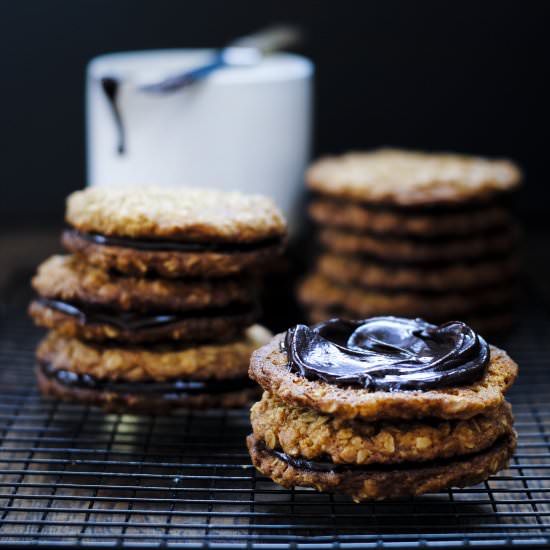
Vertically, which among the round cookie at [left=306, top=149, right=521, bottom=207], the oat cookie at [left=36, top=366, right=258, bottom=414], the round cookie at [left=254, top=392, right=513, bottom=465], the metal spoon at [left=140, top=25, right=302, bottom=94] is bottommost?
the oat cookie at [left=36, top=366, right=258, bottom=414]

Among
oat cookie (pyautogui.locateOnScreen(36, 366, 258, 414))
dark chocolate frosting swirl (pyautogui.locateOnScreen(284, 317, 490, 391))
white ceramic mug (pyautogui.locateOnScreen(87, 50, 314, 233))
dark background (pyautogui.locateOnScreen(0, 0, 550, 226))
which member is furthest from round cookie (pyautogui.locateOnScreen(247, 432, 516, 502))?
dark background (pyautogui.locateOnScreen(0, 0, 550, 226))

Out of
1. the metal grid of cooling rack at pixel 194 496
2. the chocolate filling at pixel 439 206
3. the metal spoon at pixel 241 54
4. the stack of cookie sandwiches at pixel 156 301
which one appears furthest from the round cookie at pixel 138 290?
the metal spoon at pixel 241 54

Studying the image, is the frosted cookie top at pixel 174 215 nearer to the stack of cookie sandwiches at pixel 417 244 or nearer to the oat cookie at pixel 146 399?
the oat cookie at pixel 146 399

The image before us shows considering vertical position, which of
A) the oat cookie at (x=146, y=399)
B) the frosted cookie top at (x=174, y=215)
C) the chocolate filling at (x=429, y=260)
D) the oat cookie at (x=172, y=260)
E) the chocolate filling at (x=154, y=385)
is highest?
the frosted cookie top at (x=174, y=215)

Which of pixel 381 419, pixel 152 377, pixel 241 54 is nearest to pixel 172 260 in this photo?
pixel 152 377

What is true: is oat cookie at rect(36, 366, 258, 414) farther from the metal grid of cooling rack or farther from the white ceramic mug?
the white ceramic mug
